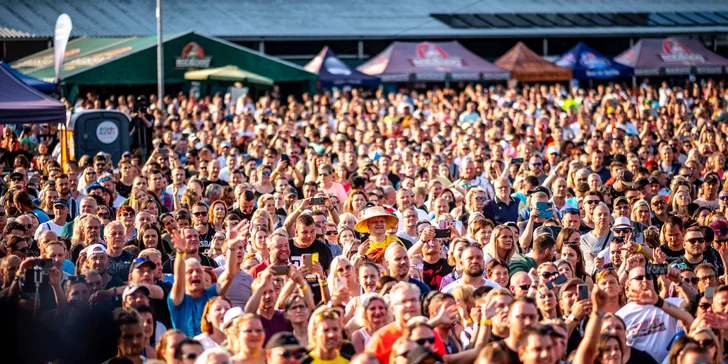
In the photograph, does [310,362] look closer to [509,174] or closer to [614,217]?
[614,217]

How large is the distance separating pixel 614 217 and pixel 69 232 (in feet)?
17.7

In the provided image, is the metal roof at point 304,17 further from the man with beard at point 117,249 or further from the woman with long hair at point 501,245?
the woman with long hair at point 501,245

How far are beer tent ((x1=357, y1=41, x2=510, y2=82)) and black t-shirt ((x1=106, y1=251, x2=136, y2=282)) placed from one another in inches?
896

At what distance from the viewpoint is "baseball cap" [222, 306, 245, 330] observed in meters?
7.21

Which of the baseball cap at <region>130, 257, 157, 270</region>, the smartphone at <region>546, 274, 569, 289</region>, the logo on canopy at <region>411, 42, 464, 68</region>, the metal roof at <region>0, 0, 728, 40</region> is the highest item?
the metal roof at <region>0, 0, 728, 40</region>

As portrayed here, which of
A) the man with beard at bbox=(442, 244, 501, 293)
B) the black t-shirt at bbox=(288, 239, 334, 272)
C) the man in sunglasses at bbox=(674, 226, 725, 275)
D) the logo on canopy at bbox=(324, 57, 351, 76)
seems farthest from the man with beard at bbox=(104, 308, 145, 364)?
the logo on canopy at bbox=(324, 57, 351, 76)

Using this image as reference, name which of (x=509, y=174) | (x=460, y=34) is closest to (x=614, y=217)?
(x=509, y=174)

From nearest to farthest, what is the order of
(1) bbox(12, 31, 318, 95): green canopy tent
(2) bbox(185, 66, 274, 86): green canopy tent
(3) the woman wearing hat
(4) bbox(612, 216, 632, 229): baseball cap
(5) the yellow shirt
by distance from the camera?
(5) the yellow shirt < (3) the woman wearing hat < (4) bbox(612, 216, 632, 229): baseball cap < (2) bbox(185, 66, 274, 86): green canopy tent < (1) bbox(12, 31, 318, 95): green canopy tent

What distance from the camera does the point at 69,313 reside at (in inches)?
300

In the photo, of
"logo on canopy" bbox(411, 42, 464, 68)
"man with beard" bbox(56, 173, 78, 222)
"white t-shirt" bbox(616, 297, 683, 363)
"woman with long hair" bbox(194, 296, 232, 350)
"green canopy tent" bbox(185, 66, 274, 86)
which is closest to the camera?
"woman with long hair" bbox(194, 296, 232, 350)

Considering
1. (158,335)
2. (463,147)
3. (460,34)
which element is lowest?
(158,335)

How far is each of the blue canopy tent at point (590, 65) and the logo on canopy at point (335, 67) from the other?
7.25 m

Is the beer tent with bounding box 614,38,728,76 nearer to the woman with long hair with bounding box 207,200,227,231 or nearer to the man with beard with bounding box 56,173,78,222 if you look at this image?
the man with beard with bounding box 56,173,78,222

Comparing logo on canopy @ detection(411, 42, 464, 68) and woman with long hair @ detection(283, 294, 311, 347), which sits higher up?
logo on canopy @ detection(411, 42, 464, 68)
